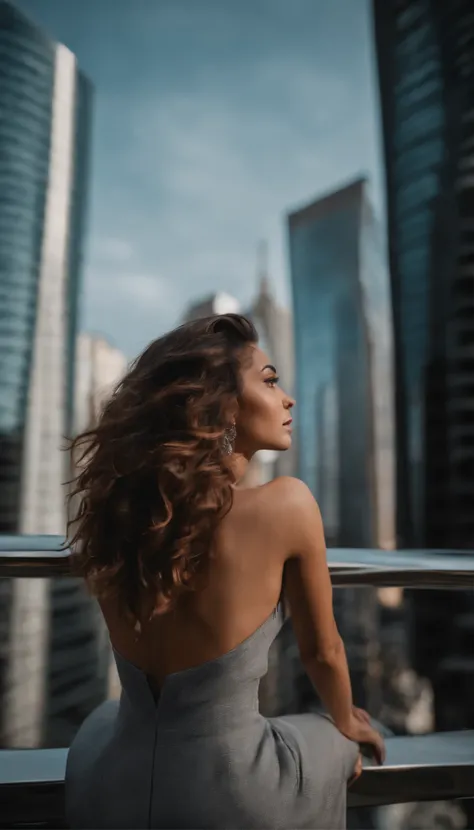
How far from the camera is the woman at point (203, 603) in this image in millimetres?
738

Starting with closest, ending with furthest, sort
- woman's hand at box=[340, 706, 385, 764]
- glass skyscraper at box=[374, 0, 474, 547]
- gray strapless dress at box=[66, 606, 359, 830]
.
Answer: gray strapless dress at box=[66, 606, 359, 830] < woman's hand at box=[340, 706, 385, 764] < glass skyscraper at box=[374, 0, 474, 547]

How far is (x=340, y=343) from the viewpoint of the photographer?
67.8m

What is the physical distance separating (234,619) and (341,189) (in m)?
71.6

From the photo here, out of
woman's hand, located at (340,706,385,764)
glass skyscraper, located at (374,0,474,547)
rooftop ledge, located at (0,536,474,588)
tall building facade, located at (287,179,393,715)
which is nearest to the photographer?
woman's hand, located at (340,706,385,764)

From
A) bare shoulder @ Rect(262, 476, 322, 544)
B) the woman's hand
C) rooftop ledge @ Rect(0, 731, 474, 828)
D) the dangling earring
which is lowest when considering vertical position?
rooftop ledge @ Rect(0, 731, 474, 828)

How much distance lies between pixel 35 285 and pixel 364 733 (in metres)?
47.9

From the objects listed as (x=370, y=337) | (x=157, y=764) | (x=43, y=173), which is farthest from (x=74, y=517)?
(x=370, y=337)

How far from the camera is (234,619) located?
2.46 ft

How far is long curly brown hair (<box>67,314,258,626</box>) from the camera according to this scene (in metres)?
0.74

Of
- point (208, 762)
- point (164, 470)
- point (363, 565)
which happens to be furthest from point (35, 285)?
point (208, 762)

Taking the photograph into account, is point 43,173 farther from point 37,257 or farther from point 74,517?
point 74,517

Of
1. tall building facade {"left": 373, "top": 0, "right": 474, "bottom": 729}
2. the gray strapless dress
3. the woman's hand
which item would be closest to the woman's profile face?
the gray strapless dress

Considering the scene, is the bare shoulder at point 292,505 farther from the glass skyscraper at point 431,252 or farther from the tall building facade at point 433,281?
the glass skyscraper at point 431,252

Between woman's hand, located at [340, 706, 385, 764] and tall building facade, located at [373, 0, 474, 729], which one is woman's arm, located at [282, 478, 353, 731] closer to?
woman's hand, located at [340, 706, 385, 764]
